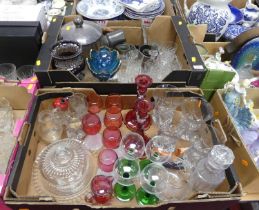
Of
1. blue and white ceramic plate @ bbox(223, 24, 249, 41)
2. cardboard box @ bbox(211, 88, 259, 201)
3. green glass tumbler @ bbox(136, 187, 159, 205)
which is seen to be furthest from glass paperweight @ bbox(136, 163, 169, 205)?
blue and white ceramic plate @ bbox(223, 24, 249, 41)

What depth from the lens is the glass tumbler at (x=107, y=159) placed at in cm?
79

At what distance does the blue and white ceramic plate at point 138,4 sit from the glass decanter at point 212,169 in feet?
2.26

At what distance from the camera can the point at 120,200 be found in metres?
0.74

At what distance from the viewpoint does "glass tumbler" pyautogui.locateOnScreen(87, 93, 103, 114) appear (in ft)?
2.92

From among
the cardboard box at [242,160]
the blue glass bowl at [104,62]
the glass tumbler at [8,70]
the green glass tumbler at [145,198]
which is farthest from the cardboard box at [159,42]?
the green glass tumbler at [145,198]

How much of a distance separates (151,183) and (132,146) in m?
0.14

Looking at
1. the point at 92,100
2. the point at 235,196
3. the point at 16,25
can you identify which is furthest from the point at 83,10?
the point at 235,196

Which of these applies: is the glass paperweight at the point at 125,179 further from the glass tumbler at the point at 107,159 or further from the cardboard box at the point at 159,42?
the cardboard box at the point at 159,42

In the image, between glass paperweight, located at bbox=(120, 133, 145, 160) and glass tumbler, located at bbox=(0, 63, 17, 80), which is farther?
glass tumbler, located at bbox=(0, 63, 17, 80)

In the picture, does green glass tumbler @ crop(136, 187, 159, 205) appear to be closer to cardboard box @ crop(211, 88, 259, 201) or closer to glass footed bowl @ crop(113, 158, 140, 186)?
glass footed bowl @ crop(113, 158, 140, 186)

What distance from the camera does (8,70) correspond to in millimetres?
1078

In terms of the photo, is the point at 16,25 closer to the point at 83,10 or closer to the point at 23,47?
the point at 23,47

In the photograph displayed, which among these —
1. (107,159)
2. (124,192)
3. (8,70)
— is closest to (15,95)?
(8,70)

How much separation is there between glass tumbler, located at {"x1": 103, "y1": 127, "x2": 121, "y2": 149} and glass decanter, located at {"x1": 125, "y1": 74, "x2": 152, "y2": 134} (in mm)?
60
